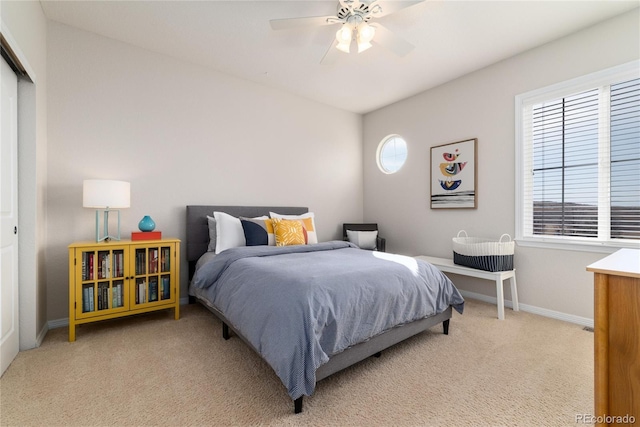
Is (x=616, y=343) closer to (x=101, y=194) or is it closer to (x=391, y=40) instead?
(x=391, y=40)

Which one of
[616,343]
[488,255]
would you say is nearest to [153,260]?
[616,343]

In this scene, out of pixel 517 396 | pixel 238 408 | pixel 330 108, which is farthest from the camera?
pixel 330 108

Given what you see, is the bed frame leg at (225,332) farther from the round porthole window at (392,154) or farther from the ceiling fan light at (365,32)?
the round porthole window at (392,154)

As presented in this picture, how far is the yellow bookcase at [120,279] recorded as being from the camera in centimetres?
231

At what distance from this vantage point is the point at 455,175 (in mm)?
3621

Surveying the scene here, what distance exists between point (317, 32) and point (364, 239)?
8.70ft

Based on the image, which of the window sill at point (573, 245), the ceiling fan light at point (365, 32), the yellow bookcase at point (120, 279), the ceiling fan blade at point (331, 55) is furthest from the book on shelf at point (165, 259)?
the window sill at point (573, 245)

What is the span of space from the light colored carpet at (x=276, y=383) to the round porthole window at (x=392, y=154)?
2.69 m

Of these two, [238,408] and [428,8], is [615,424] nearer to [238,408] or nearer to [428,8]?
[238,408]

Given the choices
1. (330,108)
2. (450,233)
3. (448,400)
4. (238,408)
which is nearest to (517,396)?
(448,400)

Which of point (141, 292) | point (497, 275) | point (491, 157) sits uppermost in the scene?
point (491, 157)

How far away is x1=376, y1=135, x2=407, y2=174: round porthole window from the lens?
4422 millimetres

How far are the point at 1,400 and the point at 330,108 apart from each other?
4398mm

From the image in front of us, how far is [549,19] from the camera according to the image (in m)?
2.50
